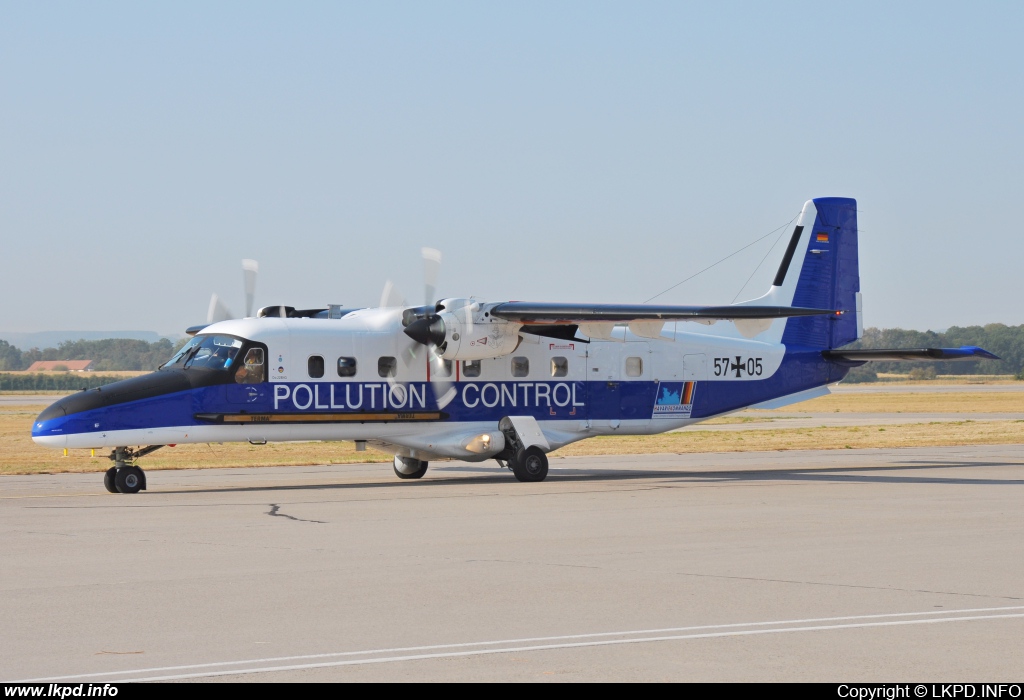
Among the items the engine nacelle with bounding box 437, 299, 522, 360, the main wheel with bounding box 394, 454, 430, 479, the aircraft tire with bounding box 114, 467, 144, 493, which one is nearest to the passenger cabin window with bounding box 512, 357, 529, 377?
the engine nacelle with bounding box 437, 299, 522, 360

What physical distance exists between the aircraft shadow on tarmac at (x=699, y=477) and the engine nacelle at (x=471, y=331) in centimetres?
254

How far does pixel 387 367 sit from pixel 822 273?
11125 millimetres

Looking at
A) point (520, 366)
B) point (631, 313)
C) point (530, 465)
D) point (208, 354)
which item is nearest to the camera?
point (208, 354)

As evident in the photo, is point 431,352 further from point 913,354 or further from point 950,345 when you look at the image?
point 950,345

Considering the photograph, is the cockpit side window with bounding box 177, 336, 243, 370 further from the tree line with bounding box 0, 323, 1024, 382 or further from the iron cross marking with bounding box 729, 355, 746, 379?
the tree line with bounding box 0, 323, 1024, 382

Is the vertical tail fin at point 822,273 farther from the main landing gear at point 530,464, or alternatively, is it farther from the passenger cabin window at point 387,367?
the passenger cabin window at point 387,367

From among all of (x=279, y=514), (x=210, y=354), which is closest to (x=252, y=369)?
(x=210, y=354)

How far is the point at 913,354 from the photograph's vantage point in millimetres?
24453

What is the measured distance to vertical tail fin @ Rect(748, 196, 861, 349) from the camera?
26516 millimetres

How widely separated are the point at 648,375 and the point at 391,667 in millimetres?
18031

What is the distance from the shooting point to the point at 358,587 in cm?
966

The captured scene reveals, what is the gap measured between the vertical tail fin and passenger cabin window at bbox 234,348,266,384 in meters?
11.9

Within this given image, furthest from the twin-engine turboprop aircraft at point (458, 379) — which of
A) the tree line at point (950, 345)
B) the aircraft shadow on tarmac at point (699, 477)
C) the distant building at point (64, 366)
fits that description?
the distant building at point (64, 366)

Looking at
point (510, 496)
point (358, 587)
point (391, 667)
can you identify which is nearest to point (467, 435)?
point (510, 496)
